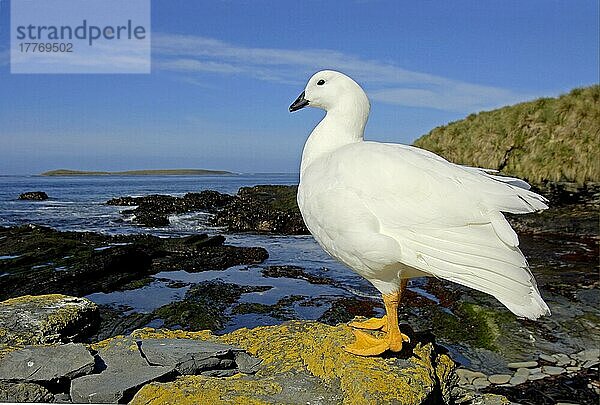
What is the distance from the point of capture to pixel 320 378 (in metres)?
1.61

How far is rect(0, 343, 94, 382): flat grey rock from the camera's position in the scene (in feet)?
5.33

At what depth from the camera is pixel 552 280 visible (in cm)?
455

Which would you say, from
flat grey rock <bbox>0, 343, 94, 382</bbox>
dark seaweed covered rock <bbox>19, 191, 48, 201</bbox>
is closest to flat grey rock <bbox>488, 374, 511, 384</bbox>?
flat grey rock <bbox>0, 343, 94, 382</bbox>

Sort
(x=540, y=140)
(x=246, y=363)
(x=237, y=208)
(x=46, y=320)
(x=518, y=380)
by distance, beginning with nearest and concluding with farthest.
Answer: (x=246, y=363)
(x=46, y=320)
(x=518, y=380)
(x=540, y=140)
(x=237, y=208)

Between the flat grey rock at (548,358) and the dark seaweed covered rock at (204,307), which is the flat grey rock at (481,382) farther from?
the dark seaweed covered rock at (204,307)

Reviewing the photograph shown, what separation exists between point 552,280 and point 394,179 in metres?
3.60

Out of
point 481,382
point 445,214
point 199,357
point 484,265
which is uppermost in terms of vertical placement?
point 445,214

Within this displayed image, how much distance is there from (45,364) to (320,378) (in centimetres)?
78

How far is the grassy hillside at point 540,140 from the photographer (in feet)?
21.7

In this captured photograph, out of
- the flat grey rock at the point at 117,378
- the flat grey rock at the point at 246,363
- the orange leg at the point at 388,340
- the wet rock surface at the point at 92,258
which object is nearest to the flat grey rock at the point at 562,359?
the orange leg at the point at 388,340

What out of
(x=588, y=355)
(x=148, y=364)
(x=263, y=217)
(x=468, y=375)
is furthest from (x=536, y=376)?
(x=263, y=217)

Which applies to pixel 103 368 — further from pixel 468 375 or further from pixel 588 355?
pixel 588 355

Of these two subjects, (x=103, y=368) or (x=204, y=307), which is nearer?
(x=103, y=368)

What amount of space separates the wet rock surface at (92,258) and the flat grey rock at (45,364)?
107 inches
